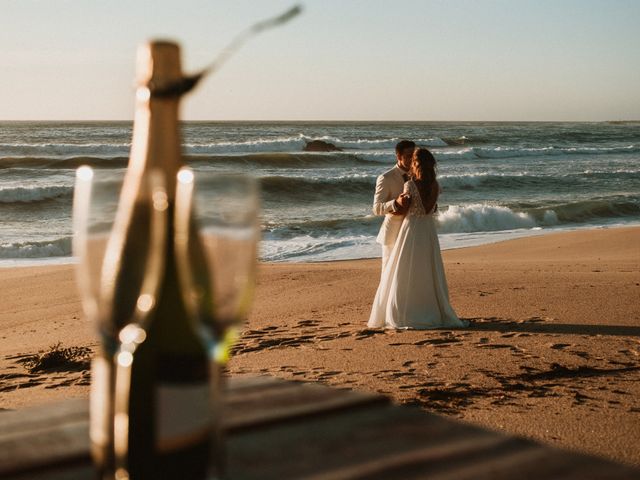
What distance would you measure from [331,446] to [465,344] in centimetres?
574

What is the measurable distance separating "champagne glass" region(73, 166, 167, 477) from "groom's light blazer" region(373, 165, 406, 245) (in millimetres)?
7251

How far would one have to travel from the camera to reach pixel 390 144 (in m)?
52.1

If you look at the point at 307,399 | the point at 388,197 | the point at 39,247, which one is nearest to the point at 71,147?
the point at 39,247

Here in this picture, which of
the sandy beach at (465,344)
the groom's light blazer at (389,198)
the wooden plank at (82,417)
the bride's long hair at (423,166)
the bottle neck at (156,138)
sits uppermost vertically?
the bottle neck at (156,138)

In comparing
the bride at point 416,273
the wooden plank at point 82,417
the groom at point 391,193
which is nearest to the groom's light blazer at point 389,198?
the groom at point 391,193

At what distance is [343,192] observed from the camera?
2855cm

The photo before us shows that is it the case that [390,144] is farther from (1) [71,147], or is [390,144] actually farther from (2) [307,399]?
(2) [307,399]

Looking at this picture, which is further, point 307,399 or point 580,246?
point 580,246

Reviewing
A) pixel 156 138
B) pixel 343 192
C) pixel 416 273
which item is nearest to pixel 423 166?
pixel 416 273

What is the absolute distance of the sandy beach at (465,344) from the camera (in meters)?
5.11

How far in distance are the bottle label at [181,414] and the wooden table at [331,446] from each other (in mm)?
294

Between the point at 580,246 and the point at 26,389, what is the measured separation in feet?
36.1

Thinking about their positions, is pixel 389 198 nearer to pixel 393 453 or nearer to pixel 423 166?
pixel 423 166

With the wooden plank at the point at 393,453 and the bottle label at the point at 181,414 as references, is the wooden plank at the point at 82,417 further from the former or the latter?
the bottle label at the point at 181,414
